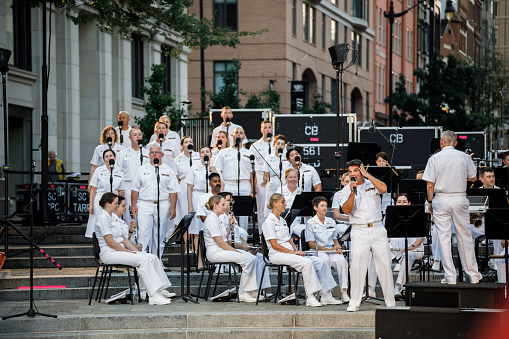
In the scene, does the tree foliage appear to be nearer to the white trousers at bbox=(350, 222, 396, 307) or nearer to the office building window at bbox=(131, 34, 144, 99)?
the white trousers at bbox=(350, 222, 396, 307)

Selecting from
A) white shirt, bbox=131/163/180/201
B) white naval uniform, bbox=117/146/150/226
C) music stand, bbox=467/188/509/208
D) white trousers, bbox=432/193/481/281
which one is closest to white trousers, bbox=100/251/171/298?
white shirt, bbox=131/163/180/201

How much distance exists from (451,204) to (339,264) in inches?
77.5

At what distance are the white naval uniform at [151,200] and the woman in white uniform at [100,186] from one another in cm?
76

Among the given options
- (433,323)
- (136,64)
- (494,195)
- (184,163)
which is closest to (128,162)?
(184,163)

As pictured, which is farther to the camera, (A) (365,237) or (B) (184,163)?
(B) (184,163)

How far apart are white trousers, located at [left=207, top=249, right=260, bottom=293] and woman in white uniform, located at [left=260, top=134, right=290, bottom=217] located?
2.94 meters

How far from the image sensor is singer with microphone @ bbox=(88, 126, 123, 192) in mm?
18406

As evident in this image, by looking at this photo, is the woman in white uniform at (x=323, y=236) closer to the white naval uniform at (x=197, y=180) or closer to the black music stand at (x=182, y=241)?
the black music stand at (x=182, y=241)

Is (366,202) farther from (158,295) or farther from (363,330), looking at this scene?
(158,295)

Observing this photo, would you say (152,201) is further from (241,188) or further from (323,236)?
(323,236)

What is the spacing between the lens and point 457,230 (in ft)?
49.6

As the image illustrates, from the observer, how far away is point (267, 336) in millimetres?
14219

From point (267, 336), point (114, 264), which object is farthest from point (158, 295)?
point (267, 336)

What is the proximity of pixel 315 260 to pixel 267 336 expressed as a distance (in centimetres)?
183
